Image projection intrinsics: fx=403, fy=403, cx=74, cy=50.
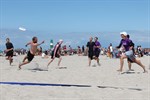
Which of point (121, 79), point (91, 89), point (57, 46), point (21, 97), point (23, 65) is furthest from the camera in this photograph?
point (57, 46)

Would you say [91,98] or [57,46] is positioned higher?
[57,46]

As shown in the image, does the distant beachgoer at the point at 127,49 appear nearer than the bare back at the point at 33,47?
Yes

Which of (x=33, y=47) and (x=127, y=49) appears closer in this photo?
(x=127, y=49)

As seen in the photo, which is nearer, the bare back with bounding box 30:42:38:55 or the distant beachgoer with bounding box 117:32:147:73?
the distant beachgoer with bounding box 117:32:147:73

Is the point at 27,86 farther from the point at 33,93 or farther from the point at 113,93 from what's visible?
the point at 113,93

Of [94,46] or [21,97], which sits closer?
[21,97]

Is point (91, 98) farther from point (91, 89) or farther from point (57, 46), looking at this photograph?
point (57, 46)

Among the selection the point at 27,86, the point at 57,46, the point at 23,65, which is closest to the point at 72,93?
the point at 27,86

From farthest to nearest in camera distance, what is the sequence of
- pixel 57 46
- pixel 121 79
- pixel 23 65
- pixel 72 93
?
pixel 57 46 → pixel 23 65 → pixel 121 79 → pixel 72 93

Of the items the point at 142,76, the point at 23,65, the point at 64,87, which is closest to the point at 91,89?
the point at 64,87

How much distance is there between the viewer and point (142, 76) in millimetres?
11672

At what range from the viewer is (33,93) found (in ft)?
25.6

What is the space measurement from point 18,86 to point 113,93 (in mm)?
2111

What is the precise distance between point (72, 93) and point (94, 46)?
9433 millimetres
